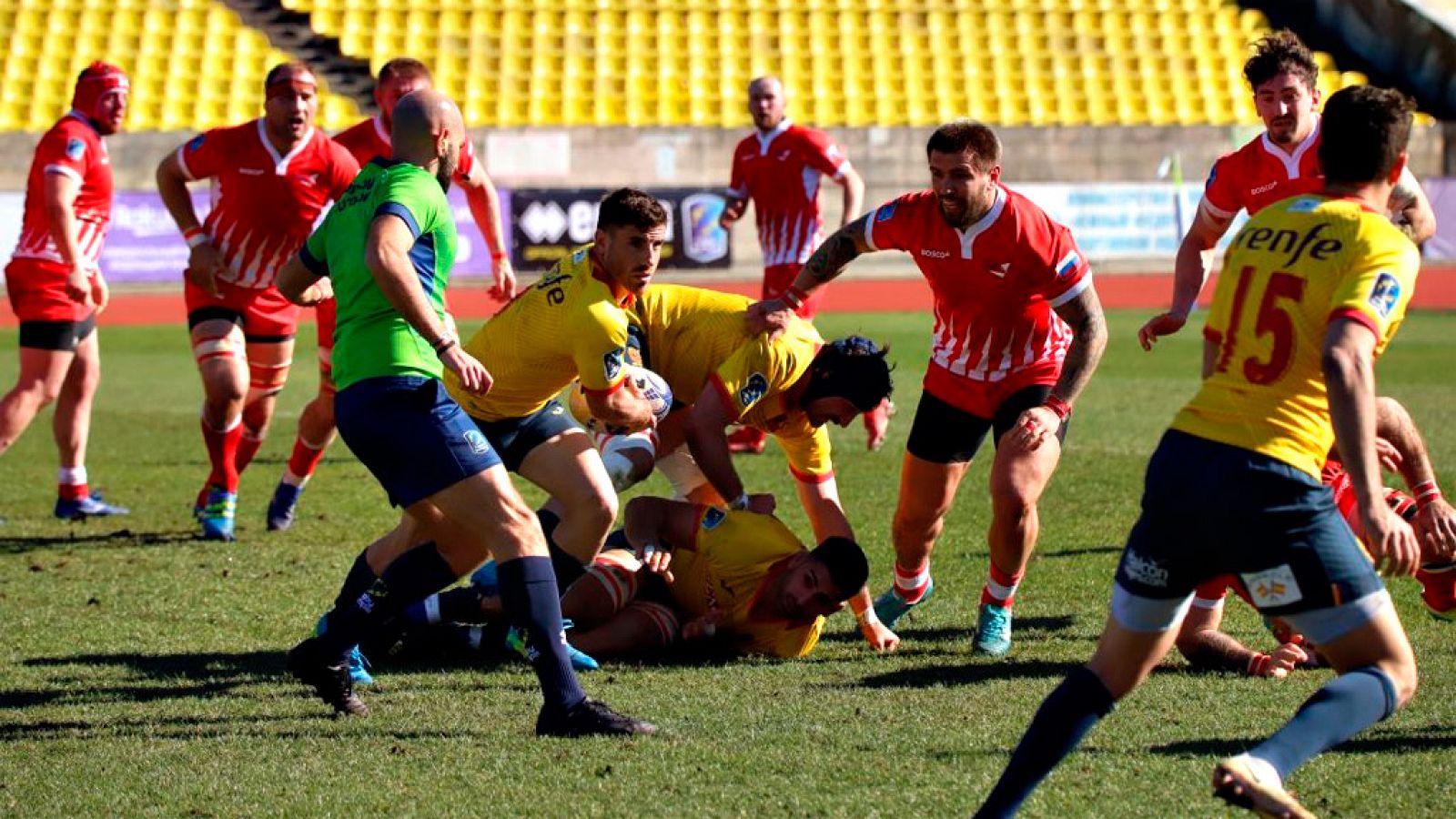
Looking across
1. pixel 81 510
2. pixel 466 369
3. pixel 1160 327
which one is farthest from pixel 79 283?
pixel 1160 327

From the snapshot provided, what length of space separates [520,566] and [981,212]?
2179 millimetres

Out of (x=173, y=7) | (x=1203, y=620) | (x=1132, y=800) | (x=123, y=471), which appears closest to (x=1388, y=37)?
(x=173, y=7)

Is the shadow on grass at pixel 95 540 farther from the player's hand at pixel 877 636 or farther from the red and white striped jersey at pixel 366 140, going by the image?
the player's hand at pixel 877 636

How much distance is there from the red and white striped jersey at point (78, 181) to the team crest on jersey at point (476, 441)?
4707 millimetres

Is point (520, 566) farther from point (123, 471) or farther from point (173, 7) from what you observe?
point (173, 7)

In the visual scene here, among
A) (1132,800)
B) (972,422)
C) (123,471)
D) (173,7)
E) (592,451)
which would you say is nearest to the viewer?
(1132,800)

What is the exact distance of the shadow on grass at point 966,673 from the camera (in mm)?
6031

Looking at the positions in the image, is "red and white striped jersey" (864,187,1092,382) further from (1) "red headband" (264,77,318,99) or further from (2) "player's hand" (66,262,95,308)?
(2) "player's hand" (66,262,95,308)

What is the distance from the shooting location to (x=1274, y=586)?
3.98 m

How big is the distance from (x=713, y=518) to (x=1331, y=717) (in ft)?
9.91

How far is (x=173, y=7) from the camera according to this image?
27578 mm

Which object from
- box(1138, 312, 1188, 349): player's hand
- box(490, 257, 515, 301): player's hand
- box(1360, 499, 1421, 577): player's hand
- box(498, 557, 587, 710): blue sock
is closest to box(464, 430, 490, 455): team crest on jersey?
box(498, 557, 587, 710): blue sock

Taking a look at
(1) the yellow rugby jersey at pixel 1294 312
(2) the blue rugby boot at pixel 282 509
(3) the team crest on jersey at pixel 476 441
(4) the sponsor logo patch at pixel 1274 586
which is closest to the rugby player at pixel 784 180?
(2) the blue rugby boot at pixel 282 509

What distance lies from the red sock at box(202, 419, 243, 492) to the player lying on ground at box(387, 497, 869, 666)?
288cm
